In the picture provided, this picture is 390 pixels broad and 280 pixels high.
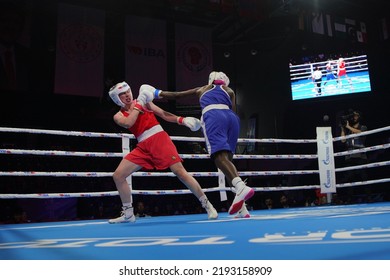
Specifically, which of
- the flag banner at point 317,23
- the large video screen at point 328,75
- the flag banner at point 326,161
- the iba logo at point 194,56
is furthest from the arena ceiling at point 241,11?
the flag banner at point 326,161

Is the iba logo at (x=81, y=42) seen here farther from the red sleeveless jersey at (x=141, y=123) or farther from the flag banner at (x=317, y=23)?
the red sleeveless jersey at (x=141, y=123)

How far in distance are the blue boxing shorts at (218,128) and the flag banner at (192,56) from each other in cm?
691

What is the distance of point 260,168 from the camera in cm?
1134

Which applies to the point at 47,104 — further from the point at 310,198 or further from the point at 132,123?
the point at 132,123

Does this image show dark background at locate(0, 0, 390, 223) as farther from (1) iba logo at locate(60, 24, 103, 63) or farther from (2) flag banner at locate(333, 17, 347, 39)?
(1) iba logo at locate(60, 24, 103, 63)

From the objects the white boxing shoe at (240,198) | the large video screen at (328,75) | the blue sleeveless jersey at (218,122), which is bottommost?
the white boxing shoe at (240,198)

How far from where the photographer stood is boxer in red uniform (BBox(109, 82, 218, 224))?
2816mm

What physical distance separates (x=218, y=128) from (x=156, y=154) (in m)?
0.51

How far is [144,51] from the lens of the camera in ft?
30.3

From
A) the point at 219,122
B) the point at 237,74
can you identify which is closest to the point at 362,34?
the point at 237,74

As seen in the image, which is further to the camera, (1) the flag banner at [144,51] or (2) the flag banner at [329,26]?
(2) the flag banner at [329,26]

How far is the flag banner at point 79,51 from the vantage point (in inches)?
330

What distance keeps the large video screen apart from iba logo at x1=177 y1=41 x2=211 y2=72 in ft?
8.52

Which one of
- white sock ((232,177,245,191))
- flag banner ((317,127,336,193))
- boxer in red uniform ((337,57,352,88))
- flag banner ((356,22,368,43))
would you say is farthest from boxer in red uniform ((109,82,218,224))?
flag banner ((356,22,368,43))
